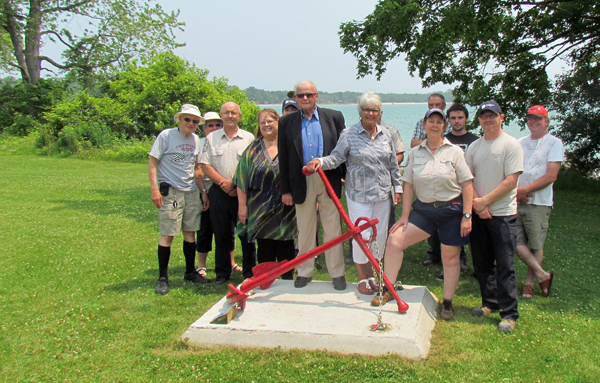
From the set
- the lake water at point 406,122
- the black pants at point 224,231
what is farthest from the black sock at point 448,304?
the lake water at point 406,122

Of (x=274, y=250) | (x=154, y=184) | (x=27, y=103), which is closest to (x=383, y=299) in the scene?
(x=274, y=250)

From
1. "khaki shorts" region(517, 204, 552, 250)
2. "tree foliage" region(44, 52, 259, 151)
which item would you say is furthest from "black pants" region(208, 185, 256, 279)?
"tree foliage" region(44, 52, 259, 151)

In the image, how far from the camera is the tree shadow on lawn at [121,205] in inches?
396

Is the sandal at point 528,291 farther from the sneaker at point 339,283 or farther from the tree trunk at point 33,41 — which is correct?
the tree trunk at point 33,41

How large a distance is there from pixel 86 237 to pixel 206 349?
16.8ft

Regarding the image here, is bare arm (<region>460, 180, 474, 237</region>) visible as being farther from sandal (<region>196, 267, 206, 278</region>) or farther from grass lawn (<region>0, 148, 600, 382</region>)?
sandal (<region>196, 267, 206, 278</region>)

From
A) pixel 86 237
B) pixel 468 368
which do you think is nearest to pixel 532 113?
pixel 468 368

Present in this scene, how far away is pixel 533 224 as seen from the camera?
4.91 metres

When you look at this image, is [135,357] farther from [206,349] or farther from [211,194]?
[211,194]

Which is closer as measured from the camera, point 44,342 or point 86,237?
point 44,342

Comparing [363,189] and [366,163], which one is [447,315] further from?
[366,163]

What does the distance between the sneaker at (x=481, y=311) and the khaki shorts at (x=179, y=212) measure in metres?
3.25

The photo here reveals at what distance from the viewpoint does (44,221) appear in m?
9.30

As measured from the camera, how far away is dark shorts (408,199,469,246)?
13.5 ft
